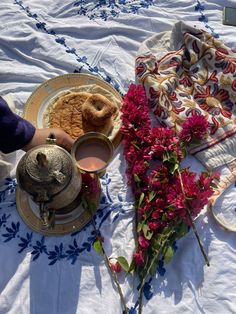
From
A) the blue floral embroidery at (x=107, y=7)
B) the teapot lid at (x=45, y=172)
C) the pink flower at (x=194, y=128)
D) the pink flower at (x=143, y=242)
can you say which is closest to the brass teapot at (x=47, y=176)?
the teapot lid at (x=45, y=172)

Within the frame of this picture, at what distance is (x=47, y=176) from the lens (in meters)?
0.80

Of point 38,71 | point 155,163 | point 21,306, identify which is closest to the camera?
point 21,306

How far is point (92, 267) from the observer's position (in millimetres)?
953

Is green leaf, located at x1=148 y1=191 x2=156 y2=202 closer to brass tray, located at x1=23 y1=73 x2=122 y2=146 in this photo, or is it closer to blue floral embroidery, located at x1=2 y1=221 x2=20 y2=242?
brass tray, located at x1=23 y1=73 x2=122 y2=146

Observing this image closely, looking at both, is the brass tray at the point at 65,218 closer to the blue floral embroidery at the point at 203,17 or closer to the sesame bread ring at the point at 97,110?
the sesame bread ring at the point at 97,110

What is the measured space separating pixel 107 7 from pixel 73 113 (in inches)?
18.8

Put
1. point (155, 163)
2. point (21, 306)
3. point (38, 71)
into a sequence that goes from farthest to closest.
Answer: point (38, 71), point (155, 163), point (21, 306)

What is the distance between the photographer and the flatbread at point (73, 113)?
1.06 m

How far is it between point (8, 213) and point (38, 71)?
458mm

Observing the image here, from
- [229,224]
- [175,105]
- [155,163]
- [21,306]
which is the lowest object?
[21,306]

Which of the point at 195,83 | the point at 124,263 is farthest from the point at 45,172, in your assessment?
the point at 195,83

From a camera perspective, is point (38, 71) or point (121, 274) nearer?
point (121, 274)

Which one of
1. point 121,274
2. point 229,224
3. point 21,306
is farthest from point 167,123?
point 21,306

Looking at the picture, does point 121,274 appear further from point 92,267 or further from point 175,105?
point 175,105
